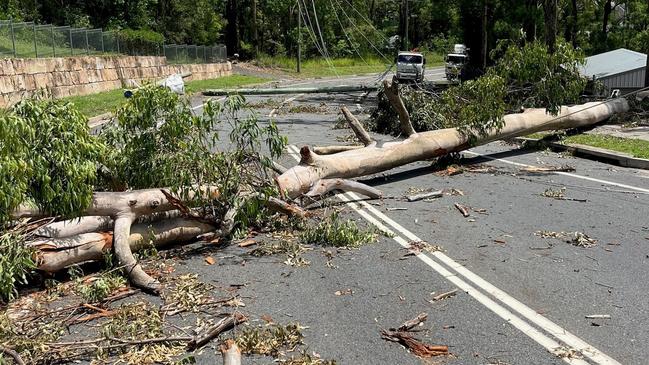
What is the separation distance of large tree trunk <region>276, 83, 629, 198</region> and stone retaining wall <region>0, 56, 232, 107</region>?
350 inches

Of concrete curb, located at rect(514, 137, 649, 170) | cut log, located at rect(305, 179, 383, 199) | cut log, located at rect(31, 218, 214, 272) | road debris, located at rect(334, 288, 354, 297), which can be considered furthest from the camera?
concrete curb, located at rect(514, 137, 649, 170)

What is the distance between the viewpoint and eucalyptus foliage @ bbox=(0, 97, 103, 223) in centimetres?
540

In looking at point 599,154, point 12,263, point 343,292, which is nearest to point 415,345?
point 343,292

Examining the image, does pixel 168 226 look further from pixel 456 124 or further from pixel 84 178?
pixel 456 124

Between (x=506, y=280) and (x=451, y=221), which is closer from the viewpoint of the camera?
(x=506, y=280)

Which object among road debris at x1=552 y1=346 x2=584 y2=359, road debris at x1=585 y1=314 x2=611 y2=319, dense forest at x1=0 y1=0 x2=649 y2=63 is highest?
dense forest at x1=0 y1=0 x2=649 y2=63

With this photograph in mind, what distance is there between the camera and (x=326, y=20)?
62.5m

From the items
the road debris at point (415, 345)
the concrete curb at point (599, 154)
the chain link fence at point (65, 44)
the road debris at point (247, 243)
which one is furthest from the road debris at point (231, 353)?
the chain link fence at point (65, 44)

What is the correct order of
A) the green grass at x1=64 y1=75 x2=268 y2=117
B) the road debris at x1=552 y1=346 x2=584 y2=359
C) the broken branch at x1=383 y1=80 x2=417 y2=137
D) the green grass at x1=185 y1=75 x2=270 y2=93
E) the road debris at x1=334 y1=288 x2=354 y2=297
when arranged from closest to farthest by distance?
the road debris at x1=552 y1=346 x2=584 y2=359, the road debris at x1=334 y1=288 x2=354 y2=297, the broken branch at x1=383 y1=80 x2=417 y2=137, the green grass at x1=64 y1=75 x2=268 y2=117, the green grass at x1=185 y1=75 x2=270 y2=93

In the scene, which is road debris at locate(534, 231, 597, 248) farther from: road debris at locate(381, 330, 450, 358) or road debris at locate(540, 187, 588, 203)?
road debris at locate(381, 330, 450, 358)

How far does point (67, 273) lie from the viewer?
643 centimetres

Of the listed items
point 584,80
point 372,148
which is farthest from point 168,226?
point 584,80

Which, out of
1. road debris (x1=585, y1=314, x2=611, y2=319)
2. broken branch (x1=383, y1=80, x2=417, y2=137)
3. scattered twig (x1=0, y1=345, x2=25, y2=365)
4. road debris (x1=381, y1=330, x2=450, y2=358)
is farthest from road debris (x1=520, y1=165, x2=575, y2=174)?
scattered twig (x1=0, y1=345, x2=25, y2=365)

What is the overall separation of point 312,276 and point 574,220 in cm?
379
